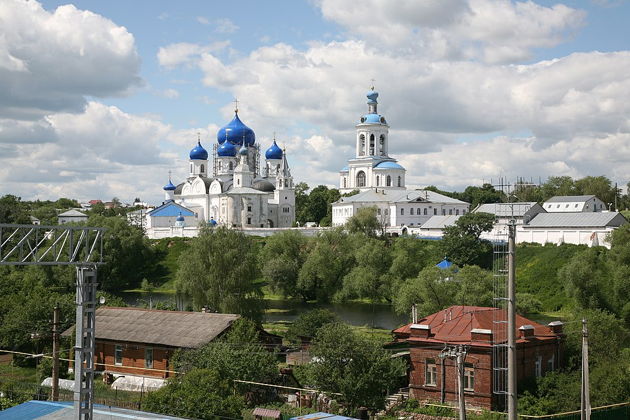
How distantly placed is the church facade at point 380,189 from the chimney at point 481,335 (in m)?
58.6

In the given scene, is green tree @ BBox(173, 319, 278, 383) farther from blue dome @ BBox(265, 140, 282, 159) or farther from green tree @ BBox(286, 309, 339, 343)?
blue dome @ BBox(265, 140, 282, 159)

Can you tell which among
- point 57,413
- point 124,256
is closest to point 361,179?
point 124,256

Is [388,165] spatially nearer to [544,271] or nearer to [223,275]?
[544,271]

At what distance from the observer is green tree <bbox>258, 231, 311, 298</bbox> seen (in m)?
60.7

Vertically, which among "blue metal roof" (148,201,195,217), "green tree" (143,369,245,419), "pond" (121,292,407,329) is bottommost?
"pond" (121,292,407,329)

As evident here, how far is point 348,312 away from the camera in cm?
5256

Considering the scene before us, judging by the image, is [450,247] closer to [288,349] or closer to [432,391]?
[288,349]

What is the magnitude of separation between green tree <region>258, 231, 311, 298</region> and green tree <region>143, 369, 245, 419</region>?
127ft

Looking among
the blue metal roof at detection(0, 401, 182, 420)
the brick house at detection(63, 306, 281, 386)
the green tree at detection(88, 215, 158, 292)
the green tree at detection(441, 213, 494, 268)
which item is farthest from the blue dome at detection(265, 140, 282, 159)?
the blue metal roof at detection(0, 401, 182, 420)

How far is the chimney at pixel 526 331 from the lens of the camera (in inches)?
977

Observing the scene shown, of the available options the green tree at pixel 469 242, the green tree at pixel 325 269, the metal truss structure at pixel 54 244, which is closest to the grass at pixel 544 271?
the green tree at pixel 469 242

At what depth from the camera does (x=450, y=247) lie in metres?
64.9

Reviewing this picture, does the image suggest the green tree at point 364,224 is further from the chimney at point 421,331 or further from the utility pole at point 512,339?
the utility pole at point 512,339

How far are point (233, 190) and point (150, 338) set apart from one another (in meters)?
66.5
